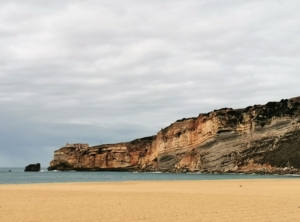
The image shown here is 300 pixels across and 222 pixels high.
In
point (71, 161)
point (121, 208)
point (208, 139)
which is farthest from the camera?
point (71, 161)

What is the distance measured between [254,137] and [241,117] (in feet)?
20.3

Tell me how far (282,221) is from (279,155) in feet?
222

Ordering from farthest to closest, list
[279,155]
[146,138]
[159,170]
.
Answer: [146,138] → [159,170] → [279,155]

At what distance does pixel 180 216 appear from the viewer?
1282cm

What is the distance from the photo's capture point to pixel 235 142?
84.4m

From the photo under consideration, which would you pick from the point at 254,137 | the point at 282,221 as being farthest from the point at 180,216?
the point at 254,137

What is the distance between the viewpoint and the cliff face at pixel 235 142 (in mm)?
75688

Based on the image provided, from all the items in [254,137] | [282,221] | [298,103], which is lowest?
[282,221]

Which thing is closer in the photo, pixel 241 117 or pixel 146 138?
pixel 241 117

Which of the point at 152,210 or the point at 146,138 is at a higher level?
the point at 146,138

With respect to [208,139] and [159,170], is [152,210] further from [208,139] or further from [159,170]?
[159,170]

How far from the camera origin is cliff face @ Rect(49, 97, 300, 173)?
7569 cm

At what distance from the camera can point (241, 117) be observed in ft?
282

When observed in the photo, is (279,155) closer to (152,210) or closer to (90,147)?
A: (152,210)
